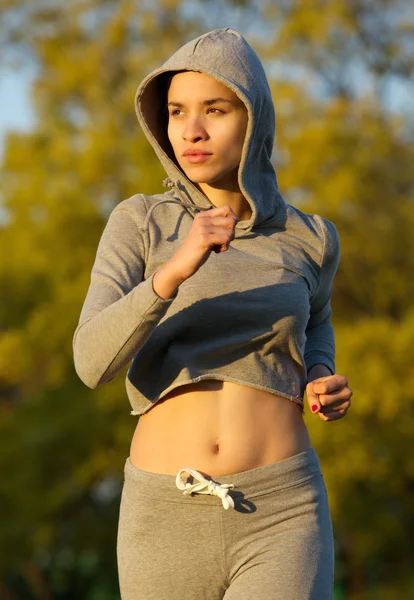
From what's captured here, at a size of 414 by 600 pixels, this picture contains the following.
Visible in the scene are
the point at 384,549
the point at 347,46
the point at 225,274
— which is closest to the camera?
the point at 225,274

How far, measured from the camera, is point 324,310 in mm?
3660

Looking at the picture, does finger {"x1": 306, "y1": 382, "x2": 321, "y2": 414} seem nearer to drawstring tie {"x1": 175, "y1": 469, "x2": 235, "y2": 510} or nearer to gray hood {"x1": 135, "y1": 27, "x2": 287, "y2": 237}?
drawstring tie {"x1": 175, "y1": 469, "x2": 235, "y2": 510}

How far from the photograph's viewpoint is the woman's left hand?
320 centimetres

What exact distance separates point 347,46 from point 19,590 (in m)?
10.7

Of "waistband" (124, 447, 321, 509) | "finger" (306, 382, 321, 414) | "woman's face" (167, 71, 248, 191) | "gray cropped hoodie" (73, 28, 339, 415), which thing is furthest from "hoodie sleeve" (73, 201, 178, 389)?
"finger" (306, 382, 321, 414)

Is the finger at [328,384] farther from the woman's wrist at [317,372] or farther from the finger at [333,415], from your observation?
the woman's wrist at [317,372]

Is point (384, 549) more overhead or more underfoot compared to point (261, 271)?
more underfoot

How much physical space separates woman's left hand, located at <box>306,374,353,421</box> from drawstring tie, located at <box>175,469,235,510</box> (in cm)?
36

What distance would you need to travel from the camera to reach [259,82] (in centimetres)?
331

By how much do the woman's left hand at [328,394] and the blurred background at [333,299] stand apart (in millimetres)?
11469

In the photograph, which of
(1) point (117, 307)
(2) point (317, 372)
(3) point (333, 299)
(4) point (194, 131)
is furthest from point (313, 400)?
(3) point (333, 299)

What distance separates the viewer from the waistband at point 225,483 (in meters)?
3.00

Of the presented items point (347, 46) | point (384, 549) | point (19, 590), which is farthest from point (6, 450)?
point (347, 46)

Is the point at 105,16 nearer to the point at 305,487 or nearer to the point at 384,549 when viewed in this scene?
the point at 384,549
